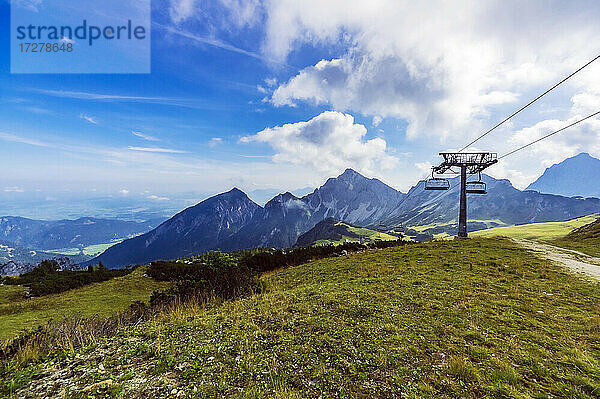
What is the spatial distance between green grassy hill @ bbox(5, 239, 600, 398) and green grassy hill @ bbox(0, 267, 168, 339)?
17.7 feet

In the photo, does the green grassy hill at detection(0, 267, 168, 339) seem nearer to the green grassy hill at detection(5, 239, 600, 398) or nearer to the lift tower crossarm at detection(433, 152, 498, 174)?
the green grassy hill at detection(5, 239, 600, 398)

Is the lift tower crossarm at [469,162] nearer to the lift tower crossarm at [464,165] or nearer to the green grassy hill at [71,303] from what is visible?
the lift tower crossarm at [464,165]

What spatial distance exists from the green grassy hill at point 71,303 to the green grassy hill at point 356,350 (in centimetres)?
541

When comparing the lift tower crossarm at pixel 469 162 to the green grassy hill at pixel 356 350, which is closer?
→ the green grassy hill at pixel 356 350

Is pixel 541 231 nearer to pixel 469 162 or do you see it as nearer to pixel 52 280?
pixel 469 162

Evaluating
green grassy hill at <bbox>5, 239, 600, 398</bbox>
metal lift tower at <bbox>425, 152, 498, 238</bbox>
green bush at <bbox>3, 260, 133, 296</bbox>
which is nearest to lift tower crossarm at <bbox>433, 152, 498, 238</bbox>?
metal lift tower at <bbox>425, 152, 498, 238</bbox>

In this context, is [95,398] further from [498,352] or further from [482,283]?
[482,283]

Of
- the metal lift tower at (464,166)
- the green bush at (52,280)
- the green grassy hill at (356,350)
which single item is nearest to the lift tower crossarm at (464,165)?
the metal lift tower at (464,166)

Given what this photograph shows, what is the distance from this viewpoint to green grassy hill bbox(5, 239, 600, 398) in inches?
212

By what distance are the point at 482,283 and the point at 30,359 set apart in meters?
17.5

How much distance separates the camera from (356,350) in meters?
6.76

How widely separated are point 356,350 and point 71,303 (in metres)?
15.6

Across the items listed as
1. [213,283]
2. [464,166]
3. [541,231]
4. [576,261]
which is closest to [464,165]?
[464,166]

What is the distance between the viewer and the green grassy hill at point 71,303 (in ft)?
35.8
